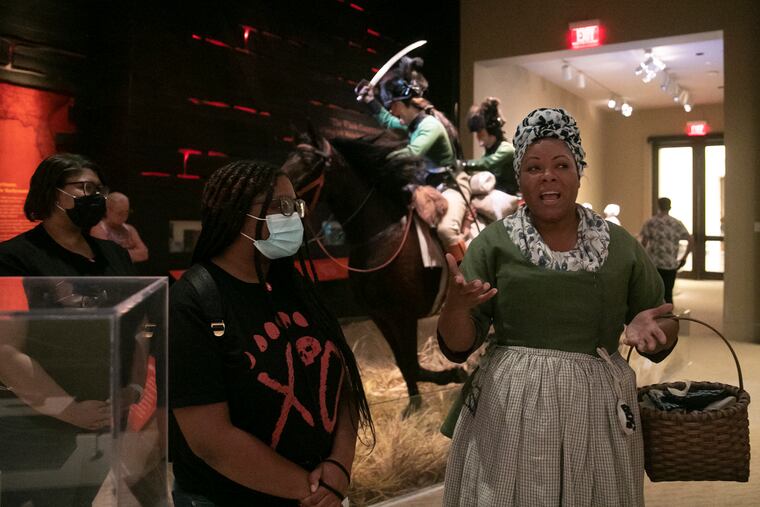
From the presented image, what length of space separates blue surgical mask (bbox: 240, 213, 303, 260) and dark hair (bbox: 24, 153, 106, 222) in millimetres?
1042

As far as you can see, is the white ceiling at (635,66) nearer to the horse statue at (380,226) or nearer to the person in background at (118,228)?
the horse statue at (380,226)

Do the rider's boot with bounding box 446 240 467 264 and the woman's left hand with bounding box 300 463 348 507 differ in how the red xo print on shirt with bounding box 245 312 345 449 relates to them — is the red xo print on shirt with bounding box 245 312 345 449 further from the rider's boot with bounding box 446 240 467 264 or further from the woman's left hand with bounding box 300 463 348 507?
the rider's boot with bounding box 446 240 467 264

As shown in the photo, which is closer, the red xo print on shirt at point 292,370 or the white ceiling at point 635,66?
the red xo print on shirt at point 292,370

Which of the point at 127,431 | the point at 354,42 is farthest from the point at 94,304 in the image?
the point at 354,42

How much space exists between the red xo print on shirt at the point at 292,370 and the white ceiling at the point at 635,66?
7.86m

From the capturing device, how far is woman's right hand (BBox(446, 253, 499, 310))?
152cm

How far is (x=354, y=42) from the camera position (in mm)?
7902

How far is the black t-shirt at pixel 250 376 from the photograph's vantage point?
1343mm

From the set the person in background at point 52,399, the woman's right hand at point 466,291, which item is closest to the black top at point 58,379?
the person in background at point 52,399

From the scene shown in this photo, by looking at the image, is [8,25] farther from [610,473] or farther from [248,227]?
[610,473]

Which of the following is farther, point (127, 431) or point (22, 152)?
point (22, 152)

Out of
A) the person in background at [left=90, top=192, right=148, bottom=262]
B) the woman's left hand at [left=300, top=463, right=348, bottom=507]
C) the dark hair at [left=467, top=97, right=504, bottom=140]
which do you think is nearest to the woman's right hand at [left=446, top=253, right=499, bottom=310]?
the woman's left hand at [left=300, top=463, right=348, bottom=507]

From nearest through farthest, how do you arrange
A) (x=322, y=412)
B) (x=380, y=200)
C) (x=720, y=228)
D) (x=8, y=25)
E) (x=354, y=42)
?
(x=322, y=412)
(x=380, y=200)
(x=8, y=25)
(x=354, y=42)
(x=720, y=228)

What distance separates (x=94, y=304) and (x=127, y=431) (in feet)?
0.56
